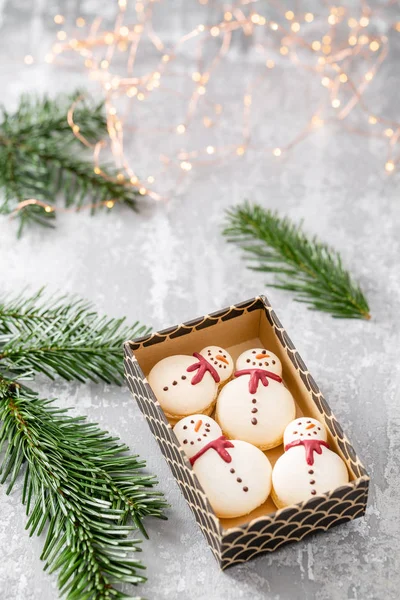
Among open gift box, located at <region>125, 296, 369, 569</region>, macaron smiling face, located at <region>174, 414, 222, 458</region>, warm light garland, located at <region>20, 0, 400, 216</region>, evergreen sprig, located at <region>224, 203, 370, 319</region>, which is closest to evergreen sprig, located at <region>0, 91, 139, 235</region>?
warm light garland, located at <region>20, 0, 400, 216</region>

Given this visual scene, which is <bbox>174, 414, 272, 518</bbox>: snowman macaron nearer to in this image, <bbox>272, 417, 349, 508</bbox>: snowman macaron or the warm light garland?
<bbox>272, 417, 349, 508</bbox>: snowman macaron

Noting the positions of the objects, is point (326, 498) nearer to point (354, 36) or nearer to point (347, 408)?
point (347, 408)

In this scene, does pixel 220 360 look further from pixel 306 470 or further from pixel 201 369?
pixel 306 470

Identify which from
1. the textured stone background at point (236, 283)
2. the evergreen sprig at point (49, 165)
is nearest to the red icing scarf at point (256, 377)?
the textured stone background at point (236, 283)

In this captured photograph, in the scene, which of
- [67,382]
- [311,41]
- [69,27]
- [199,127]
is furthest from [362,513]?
[69,27]

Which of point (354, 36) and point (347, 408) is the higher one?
point (354, 36)

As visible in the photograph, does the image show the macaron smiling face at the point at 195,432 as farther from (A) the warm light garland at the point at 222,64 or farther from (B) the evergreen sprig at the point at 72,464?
(A) the warm light garland at the point at 222,64
